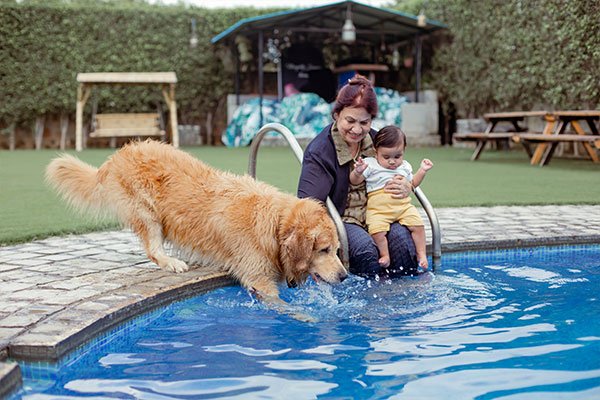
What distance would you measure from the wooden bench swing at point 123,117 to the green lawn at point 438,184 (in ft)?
5.29

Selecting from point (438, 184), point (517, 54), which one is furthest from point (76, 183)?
point (517, 54)

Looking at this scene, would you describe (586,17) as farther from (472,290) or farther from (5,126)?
(5,126)

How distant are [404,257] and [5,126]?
16.5 m

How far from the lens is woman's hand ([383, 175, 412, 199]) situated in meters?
4.53

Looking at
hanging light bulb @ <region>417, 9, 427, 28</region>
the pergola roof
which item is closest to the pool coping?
hanging light bulb @ <region>417, 9, 427, 28</region>

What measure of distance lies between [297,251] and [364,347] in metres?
0.75

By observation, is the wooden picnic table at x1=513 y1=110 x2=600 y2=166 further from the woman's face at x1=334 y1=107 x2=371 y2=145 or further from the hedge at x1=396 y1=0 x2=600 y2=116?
the woman's face at x1=334 y1=107 x2=371 y2=145

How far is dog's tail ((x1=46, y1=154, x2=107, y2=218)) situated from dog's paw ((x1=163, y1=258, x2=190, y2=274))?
0.71 metres

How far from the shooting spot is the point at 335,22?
19594 mm

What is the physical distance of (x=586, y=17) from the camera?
42.0ft

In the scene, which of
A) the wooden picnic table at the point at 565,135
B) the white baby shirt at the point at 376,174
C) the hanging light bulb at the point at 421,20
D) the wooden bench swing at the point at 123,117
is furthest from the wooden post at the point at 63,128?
the white baby shirt at the point at 376,174

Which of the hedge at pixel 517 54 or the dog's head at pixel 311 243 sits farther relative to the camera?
the hedge at pixel 517 54

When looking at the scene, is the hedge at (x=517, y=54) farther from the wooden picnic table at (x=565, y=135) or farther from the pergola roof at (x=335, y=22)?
the wooden picnic table at (x=565, y=135)

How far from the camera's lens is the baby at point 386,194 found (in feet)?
14.9
